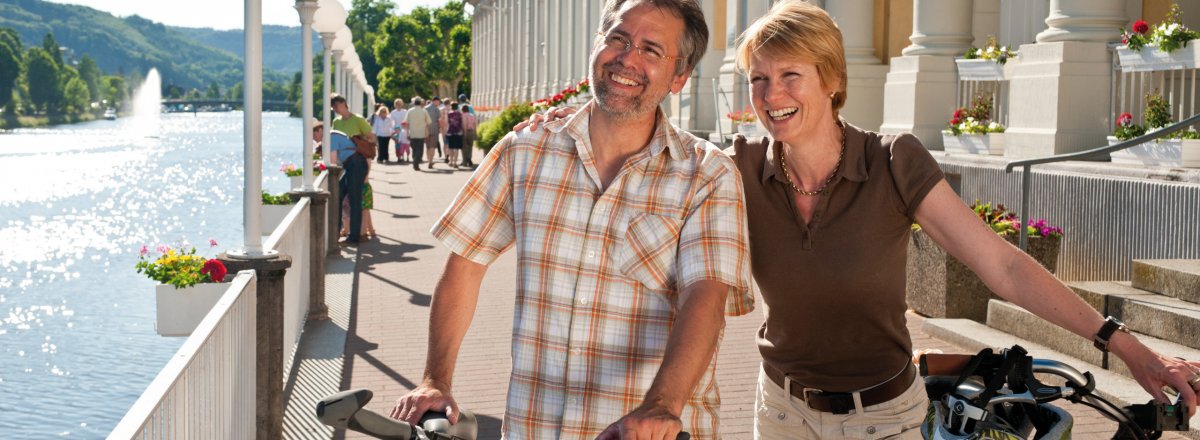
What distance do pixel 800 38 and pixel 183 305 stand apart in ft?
17.2

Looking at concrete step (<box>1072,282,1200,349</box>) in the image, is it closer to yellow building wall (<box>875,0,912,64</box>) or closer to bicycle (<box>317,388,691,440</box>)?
bicycle (<box>317,388,691,440</box>)

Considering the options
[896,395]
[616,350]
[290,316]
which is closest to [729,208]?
[616,350]

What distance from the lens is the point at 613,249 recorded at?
3004 millimetres

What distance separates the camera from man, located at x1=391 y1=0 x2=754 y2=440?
299 cm

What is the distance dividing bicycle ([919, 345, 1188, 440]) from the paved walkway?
417 cm

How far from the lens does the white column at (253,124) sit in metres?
7.40

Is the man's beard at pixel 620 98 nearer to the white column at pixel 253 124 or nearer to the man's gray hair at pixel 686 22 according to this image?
the man's gray hair at pixel 686 22

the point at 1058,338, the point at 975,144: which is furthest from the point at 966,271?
the point at 975,144

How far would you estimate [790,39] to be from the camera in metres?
3.21

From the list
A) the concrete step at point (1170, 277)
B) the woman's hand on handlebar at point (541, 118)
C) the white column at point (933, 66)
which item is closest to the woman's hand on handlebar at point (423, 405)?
the woman's hand on handlebar at point (541, 118)

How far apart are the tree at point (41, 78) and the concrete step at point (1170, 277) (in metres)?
118

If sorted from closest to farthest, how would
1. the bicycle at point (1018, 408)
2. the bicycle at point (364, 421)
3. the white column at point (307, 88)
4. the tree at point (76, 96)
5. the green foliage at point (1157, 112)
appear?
the bicycle at point (364, 421)
the bicycle at point (1018, 408)
the green foliage at point (1157, 112)
the white column at point (307, 88)
the tree at point (76, 96)

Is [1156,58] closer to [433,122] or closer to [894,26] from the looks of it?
[894,26]

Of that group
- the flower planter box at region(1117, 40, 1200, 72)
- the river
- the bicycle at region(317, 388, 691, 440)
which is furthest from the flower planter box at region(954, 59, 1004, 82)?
the bicycle at region(317, 388, 691, 440)
